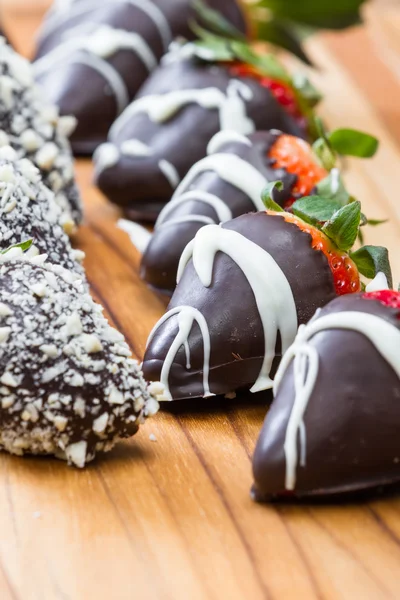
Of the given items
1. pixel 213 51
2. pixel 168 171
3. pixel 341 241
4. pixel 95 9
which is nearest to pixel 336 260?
pixel 341 241

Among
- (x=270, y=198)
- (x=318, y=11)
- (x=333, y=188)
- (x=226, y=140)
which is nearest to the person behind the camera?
(x=270, y=198)

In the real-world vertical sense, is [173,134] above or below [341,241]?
below

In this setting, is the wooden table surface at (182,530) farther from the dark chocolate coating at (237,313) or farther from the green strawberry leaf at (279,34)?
the green strawberry leaf at (279,34)

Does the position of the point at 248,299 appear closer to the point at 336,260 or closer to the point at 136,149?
the point at 336,260

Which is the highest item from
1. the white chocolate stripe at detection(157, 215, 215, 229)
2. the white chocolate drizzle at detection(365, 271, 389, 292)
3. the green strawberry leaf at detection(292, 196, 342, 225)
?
the green strawberry leaf at detection(292, 196, 342, 225)

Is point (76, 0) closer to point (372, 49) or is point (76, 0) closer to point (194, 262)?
point (372, 49)

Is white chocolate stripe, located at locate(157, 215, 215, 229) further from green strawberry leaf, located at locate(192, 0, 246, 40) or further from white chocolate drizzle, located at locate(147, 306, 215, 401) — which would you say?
green strawberry leaf, located at locate(192, 0, 246, 40)

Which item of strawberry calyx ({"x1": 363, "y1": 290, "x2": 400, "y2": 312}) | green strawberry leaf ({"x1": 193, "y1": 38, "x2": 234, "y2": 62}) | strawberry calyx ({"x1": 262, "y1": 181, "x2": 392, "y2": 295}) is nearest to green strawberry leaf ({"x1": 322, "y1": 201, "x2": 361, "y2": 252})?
strawberry calyx ({"x1": 262, "y1": 181, "x2": 392, "y2": 295})
